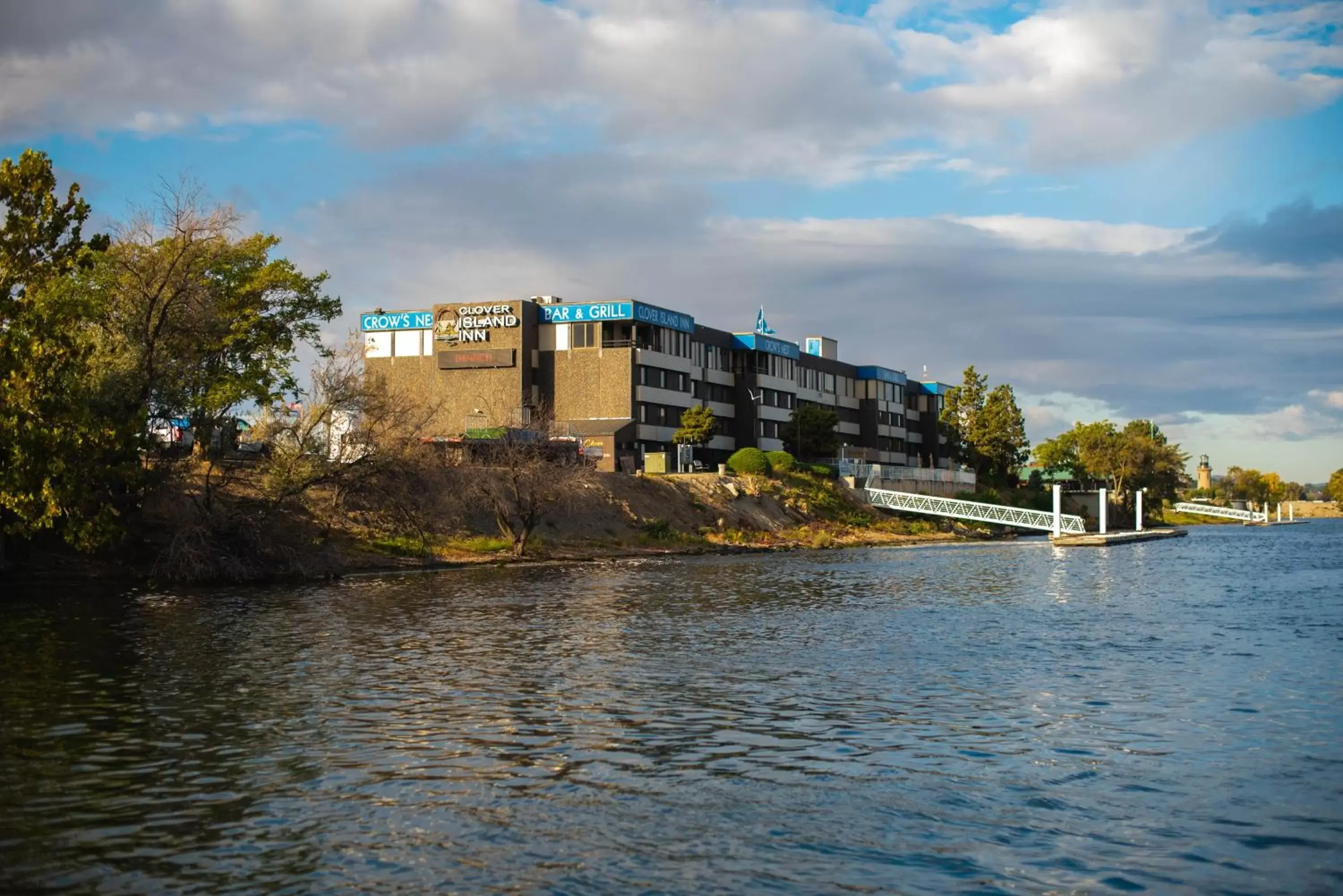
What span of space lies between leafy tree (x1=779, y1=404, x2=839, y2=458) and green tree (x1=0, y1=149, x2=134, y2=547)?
302ft

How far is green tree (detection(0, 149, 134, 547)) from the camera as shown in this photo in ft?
145

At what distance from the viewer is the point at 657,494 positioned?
329ft

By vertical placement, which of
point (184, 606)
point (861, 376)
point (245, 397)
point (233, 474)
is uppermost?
point (861, 376)

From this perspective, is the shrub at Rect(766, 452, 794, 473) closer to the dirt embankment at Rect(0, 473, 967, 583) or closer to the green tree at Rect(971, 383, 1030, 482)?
the dirt embankment at Rect(0, 473, 967, 583)

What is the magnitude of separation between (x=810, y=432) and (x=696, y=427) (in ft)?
72.3

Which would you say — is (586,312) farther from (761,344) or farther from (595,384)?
(761,344)

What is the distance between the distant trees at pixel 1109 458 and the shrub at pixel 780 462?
84.6m

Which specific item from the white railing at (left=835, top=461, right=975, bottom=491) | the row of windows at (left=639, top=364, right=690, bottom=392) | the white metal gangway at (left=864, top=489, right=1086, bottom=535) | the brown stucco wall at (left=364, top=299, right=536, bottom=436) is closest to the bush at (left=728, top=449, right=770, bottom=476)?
the row of windows at (left=639, top=364, right=690, bottom=392)

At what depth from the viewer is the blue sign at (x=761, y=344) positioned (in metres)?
136

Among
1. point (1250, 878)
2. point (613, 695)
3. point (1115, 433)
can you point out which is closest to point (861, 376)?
point (1115, 433)

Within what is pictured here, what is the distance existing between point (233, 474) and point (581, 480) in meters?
31.5

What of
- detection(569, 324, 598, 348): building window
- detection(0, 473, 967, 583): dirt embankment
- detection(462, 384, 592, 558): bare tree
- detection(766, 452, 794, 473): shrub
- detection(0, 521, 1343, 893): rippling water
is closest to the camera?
detection(0, 521, 1343, 893): rippling water

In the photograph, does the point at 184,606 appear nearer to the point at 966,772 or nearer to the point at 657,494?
the point at 966,772

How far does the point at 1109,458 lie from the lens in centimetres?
18750
